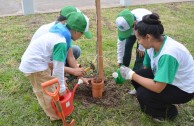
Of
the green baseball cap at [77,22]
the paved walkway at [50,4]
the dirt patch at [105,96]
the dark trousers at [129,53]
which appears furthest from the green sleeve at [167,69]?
the paved walkway at [50,4]

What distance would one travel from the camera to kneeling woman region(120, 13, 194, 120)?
6.95 feet

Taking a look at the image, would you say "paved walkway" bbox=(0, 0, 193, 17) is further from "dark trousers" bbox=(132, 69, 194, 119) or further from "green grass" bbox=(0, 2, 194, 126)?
"dark trousers" bbox=(132, 69, 194, 119)

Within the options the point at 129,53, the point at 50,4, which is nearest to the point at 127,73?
the point at 129,53

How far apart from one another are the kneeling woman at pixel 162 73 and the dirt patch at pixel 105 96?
0.40 m

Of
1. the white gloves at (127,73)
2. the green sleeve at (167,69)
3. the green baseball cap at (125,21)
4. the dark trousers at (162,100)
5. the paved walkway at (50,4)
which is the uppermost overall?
the green baseball cap at (125,21)

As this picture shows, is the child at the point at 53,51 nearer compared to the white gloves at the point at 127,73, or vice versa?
the child at the point at 53,51

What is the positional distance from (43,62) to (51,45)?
0.65 ft

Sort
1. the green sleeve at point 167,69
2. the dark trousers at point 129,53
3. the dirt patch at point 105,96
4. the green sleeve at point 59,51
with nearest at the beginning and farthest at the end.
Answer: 1. the green sleeve at point 167,69
2. the green sleeve at point 59,51
3. the dirt patch at point 105,96
4. the dark trousers at point 129,53

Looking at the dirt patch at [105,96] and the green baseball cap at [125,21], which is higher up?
the green baseball cap at [125,21]

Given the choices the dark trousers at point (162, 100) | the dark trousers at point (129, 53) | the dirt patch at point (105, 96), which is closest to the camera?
the dark trousers at point (162, 100)

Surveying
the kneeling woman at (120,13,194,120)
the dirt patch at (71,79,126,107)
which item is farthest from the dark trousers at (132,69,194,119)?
the dirt patch at (71,79,126,107)

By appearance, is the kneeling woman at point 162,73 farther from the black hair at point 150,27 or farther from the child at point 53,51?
the child at point 53,51

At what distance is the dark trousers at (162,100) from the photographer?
235 centimetres

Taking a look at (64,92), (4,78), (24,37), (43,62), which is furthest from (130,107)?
(24,37)
